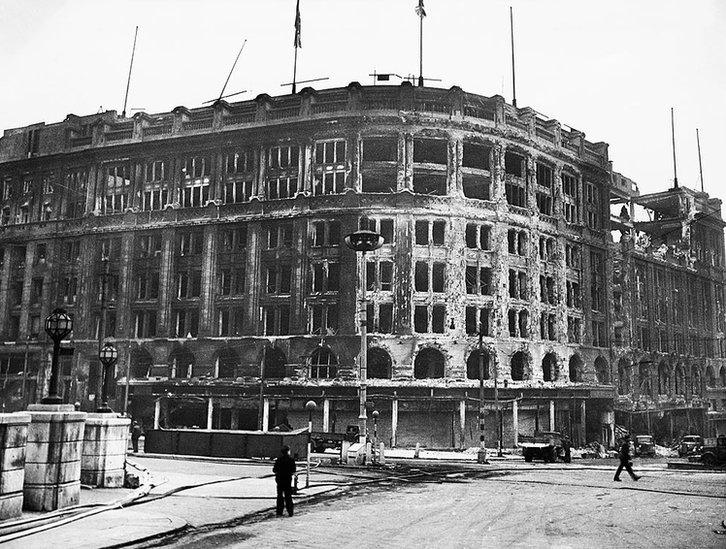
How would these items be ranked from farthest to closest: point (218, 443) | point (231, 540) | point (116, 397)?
point (116, 397) → point (218, 443) → point (231, 540)

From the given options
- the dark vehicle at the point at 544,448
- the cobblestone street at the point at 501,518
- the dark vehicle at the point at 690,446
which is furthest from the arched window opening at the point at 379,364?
the cobblestone street at the point at 501,518

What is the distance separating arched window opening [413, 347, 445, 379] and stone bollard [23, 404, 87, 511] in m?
36.7

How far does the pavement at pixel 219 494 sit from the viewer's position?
42.7 feet

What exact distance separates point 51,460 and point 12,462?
1634 mm

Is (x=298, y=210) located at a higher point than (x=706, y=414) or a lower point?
higher

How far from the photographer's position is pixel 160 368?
5506 cm

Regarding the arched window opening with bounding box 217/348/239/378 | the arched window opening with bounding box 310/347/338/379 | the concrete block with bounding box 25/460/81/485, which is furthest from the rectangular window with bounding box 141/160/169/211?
the concrete block with bounding box 25/460/81/485

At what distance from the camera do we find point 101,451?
19.5 metres

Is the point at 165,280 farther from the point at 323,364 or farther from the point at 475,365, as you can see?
the point at 475,365

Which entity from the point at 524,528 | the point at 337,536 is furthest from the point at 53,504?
the point at 524,528

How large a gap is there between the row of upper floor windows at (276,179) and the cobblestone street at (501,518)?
32.5m

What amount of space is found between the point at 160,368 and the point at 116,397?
4.74 m

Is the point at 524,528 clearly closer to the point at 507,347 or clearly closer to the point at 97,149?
the point at 507,347

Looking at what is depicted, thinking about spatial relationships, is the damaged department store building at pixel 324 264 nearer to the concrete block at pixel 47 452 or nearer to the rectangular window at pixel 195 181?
the rectangular window at pixel 195 181
